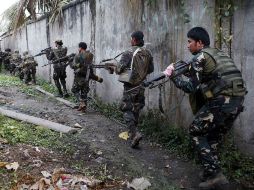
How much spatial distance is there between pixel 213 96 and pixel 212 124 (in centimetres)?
32

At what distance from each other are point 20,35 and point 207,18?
15996 millimetres

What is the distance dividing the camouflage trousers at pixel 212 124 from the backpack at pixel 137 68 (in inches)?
69.5

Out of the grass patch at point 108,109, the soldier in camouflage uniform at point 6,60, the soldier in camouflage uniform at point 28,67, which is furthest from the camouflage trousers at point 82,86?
the soldier in camouflage uniform at point 6,60

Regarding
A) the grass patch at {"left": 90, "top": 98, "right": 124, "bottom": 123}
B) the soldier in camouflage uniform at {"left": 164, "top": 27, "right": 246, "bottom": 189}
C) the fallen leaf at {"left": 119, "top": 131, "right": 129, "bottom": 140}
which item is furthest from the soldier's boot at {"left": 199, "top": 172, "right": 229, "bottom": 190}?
the grass patch at {"left": 90, "top": 98, "right": 124, "bottom": 123}

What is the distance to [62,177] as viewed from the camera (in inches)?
176

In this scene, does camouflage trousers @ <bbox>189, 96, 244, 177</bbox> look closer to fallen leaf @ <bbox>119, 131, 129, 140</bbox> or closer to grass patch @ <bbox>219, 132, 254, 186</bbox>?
→ grass patch @ <bbox>219, 132, 254, 186</bbox>

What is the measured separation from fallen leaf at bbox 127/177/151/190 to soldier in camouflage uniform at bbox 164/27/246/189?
2.07ft

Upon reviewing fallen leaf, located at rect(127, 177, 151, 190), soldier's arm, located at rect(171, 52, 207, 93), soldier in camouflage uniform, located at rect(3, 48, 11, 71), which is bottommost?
fallen leaf, located at rect(127, 177, 151, 190)

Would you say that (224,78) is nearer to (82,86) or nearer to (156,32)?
(156,32)

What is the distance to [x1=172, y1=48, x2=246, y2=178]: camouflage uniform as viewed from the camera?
14.1 feet

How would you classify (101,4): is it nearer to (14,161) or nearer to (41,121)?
(41,121)

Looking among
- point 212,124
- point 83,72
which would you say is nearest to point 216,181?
point 212,124

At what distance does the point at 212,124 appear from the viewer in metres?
4.43

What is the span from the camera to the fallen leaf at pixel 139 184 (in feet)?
14.9
